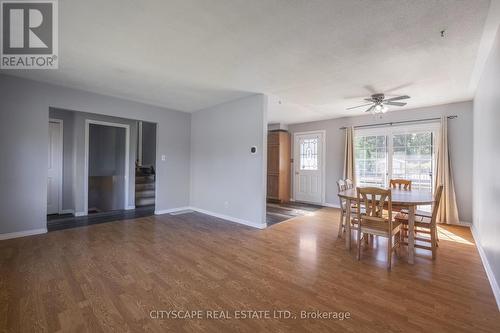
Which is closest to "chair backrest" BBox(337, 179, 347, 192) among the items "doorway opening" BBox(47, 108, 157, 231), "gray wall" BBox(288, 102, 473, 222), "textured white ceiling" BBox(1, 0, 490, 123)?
"textured white ceiling" BBox(1, 0, 490, 123)

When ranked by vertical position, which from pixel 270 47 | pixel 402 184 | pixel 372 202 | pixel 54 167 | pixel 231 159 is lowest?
pixel 372 202

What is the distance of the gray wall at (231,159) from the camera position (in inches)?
167

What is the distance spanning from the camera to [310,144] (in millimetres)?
6941

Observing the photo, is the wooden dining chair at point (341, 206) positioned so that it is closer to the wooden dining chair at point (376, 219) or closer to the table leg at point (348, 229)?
the table leg at point (348, 229)

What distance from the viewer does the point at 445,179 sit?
4.57m

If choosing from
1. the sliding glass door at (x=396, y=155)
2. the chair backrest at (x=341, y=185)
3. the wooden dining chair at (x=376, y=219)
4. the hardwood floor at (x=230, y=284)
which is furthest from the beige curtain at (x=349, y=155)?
the wooden dining chair at (x=376, y=219)

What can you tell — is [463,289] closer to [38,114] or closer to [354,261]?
[354,261]

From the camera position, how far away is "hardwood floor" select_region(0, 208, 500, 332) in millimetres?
1721

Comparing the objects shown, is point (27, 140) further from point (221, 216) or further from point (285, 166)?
point (285, 166)

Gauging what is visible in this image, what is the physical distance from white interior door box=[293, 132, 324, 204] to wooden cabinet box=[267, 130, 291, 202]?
1.06ft

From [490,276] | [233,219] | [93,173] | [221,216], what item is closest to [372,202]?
[490,276]

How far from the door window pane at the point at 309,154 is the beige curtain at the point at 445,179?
114 inches

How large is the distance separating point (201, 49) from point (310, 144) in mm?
5008

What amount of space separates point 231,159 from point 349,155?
10.7 feet
